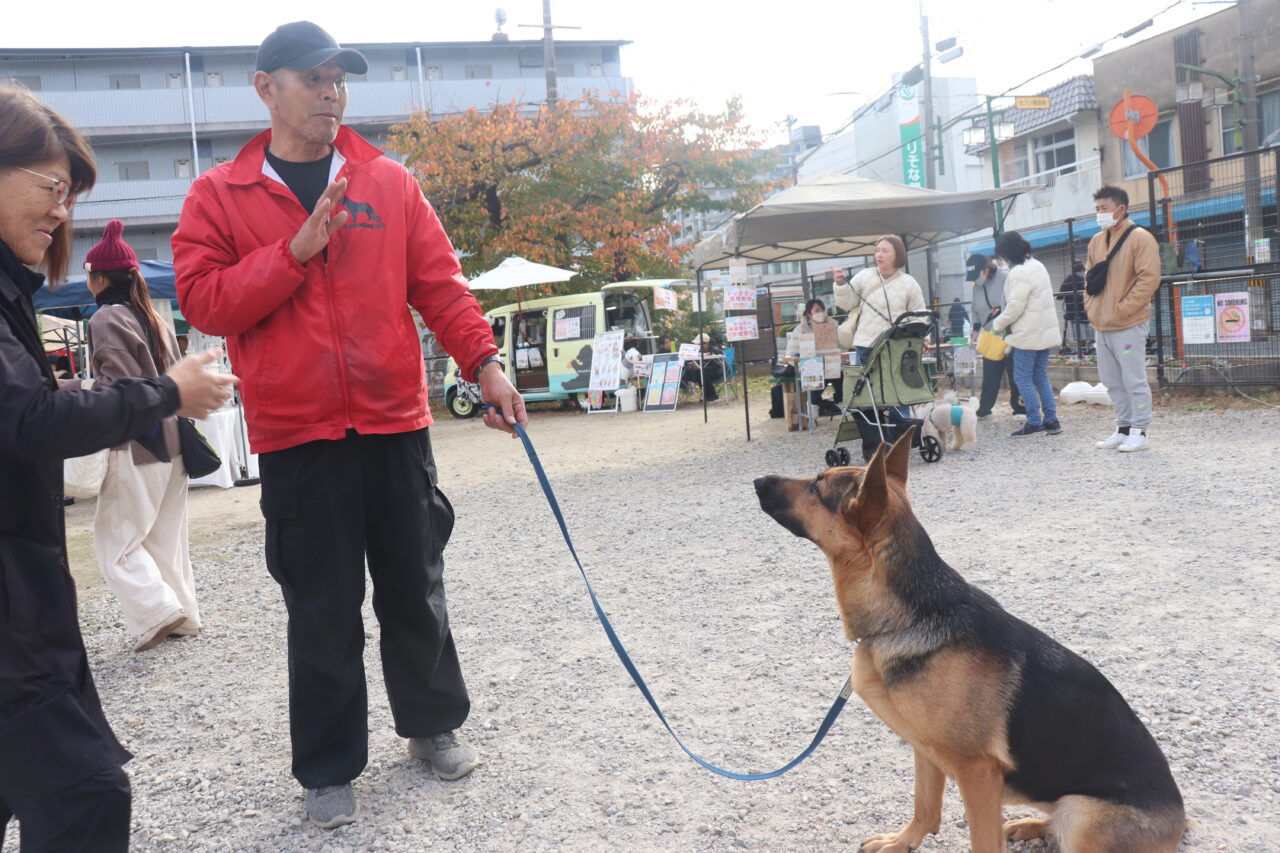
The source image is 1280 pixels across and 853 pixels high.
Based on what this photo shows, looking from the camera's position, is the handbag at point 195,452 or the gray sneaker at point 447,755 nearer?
the gray sneaker at point 447,755

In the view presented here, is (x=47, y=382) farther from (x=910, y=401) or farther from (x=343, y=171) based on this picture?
(x=910, y=401)

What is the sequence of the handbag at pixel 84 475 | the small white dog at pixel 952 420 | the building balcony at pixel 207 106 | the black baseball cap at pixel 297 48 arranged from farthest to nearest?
1. the building balcony at pixel 207 106
2. the small white dog at pixel 952 420
3. the handbag at pixel 84 475
4. the black baseball cap at pixel 297 48

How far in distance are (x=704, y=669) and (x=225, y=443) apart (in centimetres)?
832

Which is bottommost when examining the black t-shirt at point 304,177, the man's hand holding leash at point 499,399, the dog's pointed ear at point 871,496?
the dog's pointed ear at point 871,496

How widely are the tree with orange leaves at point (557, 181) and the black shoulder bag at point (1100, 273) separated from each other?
523 inches

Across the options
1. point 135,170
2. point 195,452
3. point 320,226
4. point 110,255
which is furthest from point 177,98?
point 320,226

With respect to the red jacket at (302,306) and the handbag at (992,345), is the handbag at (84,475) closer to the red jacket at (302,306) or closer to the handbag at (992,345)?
the red jacket at (302,306)

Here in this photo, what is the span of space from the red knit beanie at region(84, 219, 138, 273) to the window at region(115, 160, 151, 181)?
128 ft

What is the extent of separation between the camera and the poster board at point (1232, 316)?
1036 cm

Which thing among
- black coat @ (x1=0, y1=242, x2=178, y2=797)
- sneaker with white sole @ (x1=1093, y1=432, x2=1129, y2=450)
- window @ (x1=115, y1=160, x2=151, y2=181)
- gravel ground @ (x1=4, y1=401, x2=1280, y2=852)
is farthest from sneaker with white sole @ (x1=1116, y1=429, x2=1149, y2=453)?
window @ (x1=115, y1=160, x2=151, y2=181)

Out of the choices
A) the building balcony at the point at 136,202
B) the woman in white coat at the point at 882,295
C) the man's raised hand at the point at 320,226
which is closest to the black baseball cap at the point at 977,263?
the woman in white coat at the point at 882,295

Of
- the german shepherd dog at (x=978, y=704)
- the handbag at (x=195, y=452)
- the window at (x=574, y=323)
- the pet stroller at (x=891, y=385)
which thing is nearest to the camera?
the german shepherd dog at (x=978, y=704)

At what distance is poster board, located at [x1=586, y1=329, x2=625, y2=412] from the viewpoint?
56.3 feet

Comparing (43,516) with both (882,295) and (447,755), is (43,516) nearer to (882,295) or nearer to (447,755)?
(447,755)
